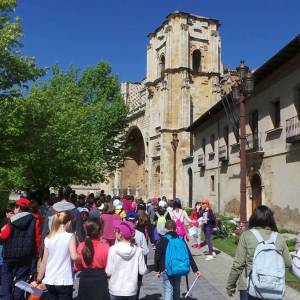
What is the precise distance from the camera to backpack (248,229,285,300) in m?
4.08

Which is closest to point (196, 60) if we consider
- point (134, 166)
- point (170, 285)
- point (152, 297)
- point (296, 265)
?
point (134, 166)

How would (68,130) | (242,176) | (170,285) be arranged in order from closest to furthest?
(170,285) < (242,176) < (68,130)

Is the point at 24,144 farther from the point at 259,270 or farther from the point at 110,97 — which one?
the point at 110,97

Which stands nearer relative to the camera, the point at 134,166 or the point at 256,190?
the point at 256,190

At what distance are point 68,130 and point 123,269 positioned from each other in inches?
912

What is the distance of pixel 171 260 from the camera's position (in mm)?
6367

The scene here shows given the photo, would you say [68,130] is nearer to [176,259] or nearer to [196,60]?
[176,259]

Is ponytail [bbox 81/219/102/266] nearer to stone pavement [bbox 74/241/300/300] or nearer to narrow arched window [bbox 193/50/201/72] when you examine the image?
stone pavement [bbox 74/241/300/300]

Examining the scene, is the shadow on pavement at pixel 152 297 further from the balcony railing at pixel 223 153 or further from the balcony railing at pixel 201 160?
the balcony railing at pixel 201 160

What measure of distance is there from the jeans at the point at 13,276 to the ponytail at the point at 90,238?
1.94 m

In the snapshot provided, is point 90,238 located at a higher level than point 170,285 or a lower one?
higher

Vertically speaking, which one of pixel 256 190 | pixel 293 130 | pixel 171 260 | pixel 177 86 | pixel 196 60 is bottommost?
pixel 171 260

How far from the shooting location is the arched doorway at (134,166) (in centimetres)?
6166

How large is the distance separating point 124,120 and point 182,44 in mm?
10632
